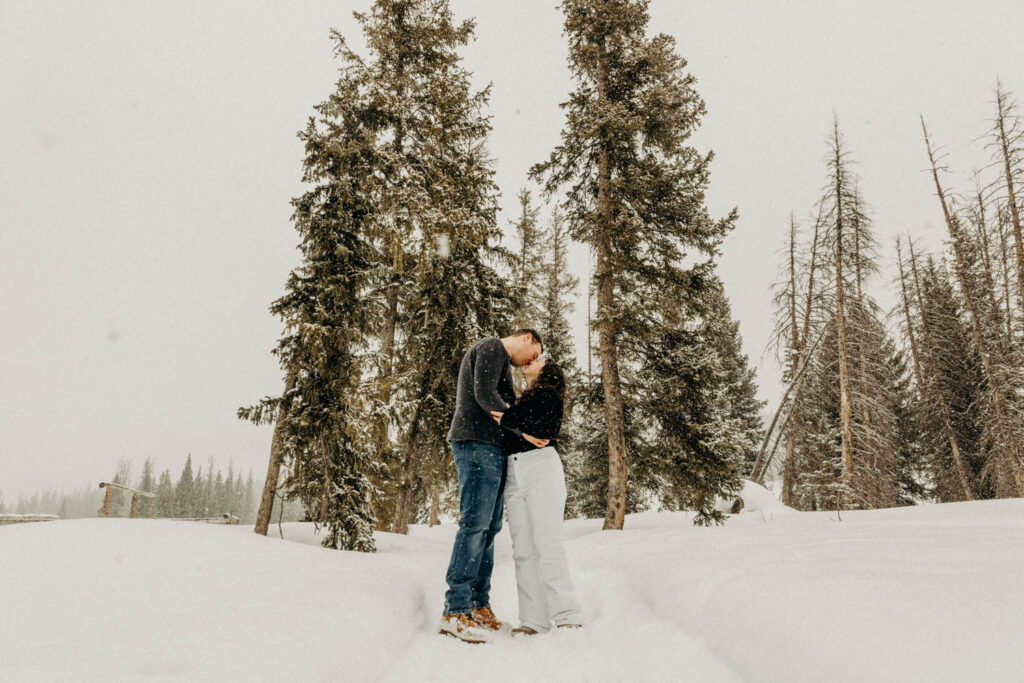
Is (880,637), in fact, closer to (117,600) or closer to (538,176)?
(117,600)

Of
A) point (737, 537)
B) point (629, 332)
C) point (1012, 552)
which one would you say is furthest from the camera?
point (629, 332)

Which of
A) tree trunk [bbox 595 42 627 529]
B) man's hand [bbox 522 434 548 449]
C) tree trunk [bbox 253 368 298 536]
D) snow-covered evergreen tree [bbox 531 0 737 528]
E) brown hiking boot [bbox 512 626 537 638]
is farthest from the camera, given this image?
snow-covered evergreen tree [bbox 531 0 737 528]

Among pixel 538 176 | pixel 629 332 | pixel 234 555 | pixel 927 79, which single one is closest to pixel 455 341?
pixel 629 332

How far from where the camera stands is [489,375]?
3.56m

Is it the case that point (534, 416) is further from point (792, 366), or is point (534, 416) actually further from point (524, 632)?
point (792, 366)

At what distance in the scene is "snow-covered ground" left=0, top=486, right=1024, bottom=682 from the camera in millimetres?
1771

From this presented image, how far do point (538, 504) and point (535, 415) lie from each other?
0.69 m

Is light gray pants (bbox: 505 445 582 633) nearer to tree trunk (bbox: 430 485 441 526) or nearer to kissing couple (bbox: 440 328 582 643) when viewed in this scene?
kissing couple (bbox: 440 328 582 643)

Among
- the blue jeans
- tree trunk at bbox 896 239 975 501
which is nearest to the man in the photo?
→ the blue jeans

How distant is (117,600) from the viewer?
9.56ft

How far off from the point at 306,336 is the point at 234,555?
474 cm

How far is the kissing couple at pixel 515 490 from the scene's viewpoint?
327 cm

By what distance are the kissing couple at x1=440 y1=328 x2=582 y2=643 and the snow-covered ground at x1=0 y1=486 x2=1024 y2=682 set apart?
268 millimetres

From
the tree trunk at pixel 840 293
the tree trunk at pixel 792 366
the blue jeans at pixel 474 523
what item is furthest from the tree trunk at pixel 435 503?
the tree trunk at pixel 840 293
